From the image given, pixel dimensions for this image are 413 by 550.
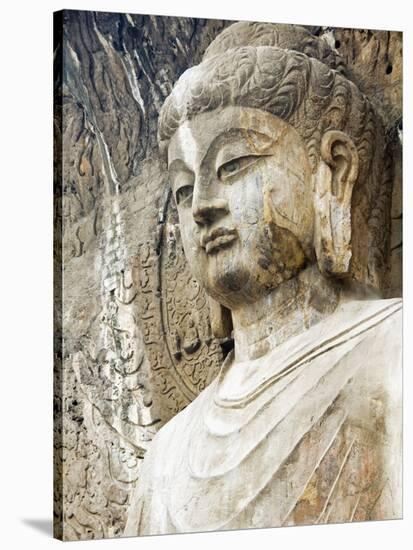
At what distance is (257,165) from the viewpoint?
11.6 metres

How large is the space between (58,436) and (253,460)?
1.27 meters

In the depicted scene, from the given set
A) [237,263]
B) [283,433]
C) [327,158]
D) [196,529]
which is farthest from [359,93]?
[196,529]

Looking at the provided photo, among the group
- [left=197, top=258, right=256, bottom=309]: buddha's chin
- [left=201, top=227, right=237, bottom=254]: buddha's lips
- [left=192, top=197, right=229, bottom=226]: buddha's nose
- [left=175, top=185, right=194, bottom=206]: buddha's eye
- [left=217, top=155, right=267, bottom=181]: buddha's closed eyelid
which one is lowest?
[left=197, top=258, right=256, bottom=309]: buddha's chin

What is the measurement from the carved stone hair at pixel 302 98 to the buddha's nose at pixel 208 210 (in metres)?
0.49

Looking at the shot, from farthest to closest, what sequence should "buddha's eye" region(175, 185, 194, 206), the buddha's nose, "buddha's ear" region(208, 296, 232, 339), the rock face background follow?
"buddha's ear" region(208, 296, 232, 339), "buddha's eye" region(175, 185, 194, 206), the buddha's nose, the rock face background

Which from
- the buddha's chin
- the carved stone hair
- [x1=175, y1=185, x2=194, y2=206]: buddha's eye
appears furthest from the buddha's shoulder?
the carved stone hair

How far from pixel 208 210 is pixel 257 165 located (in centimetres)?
44

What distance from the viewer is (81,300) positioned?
1141cm

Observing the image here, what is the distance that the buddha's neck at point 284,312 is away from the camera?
11.7m

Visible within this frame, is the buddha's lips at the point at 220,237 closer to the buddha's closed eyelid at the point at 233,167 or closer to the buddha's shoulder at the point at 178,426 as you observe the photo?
the buddha's closed eyelid at the point at 233,167

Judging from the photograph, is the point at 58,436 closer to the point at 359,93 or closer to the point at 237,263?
the point at 237,263

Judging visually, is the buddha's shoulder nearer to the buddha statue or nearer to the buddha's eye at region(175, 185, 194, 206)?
the buddha statue

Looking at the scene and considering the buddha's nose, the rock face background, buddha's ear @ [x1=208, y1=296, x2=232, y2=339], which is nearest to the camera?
the rock face background

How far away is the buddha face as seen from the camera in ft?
38.0
